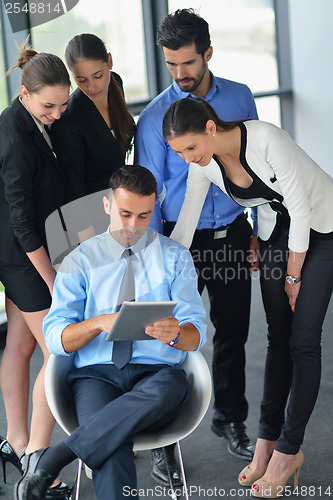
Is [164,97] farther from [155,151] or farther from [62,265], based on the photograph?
[62,265]

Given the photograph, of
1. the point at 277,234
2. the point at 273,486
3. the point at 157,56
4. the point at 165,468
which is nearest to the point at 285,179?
the point at 277,234

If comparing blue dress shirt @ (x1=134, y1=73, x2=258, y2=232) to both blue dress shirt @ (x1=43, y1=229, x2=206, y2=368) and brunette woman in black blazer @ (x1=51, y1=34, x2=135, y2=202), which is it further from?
blue dress shirt @ (x1=43, y1=229, x2=206, y2=368)

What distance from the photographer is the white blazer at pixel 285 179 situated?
2.14 m

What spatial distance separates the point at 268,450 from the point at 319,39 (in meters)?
4.10

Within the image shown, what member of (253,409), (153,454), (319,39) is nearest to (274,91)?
(319,39)

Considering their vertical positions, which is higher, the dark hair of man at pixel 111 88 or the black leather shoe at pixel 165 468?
the dark hair of man at pixel 111 88

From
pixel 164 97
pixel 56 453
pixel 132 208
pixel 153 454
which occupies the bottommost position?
pixel 153 454

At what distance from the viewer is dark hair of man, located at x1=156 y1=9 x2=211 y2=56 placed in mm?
2424

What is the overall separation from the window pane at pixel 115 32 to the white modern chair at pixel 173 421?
104 inches

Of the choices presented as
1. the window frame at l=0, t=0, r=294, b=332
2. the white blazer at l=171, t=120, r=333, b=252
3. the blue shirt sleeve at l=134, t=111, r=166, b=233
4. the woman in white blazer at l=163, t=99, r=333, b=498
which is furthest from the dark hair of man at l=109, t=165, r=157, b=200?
the window frame at l=0, t=0, r=294, b=332

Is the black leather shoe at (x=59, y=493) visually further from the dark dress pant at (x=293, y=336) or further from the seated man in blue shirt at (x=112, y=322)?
the dark dress pant at (x=293, y=336)

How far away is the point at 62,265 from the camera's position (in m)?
2.16

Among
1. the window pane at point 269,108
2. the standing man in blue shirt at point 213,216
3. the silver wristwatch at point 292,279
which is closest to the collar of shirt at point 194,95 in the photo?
the standing man in blue shirt at point 213,216

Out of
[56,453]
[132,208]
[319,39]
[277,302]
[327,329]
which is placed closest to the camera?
[56,453]
